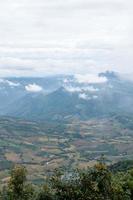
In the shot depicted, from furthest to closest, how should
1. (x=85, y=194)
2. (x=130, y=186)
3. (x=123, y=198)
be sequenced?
(x=130, y=186), (x=123, y=198), (x=85, y=194)

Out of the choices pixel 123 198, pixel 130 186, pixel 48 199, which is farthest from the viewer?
pixel 130 186

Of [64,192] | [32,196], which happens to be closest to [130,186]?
[32,196]

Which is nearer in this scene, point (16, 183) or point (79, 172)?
point (79, 172)

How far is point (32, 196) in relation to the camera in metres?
128

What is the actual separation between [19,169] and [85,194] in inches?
948

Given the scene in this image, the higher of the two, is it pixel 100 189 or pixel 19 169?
pixel 19 169

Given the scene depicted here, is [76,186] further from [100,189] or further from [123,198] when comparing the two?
[123,198]

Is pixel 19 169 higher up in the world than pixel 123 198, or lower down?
higher up

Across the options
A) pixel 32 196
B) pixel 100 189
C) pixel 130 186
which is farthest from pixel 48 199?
pixel 130 186

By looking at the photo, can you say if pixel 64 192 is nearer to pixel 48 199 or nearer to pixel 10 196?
pixel 48 199

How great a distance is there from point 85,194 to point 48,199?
1638cm

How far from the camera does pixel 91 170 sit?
10988cm

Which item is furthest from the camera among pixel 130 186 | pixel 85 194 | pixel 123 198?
pixel 130 186

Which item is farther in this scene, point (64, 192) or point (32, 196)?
point (32, 196)
